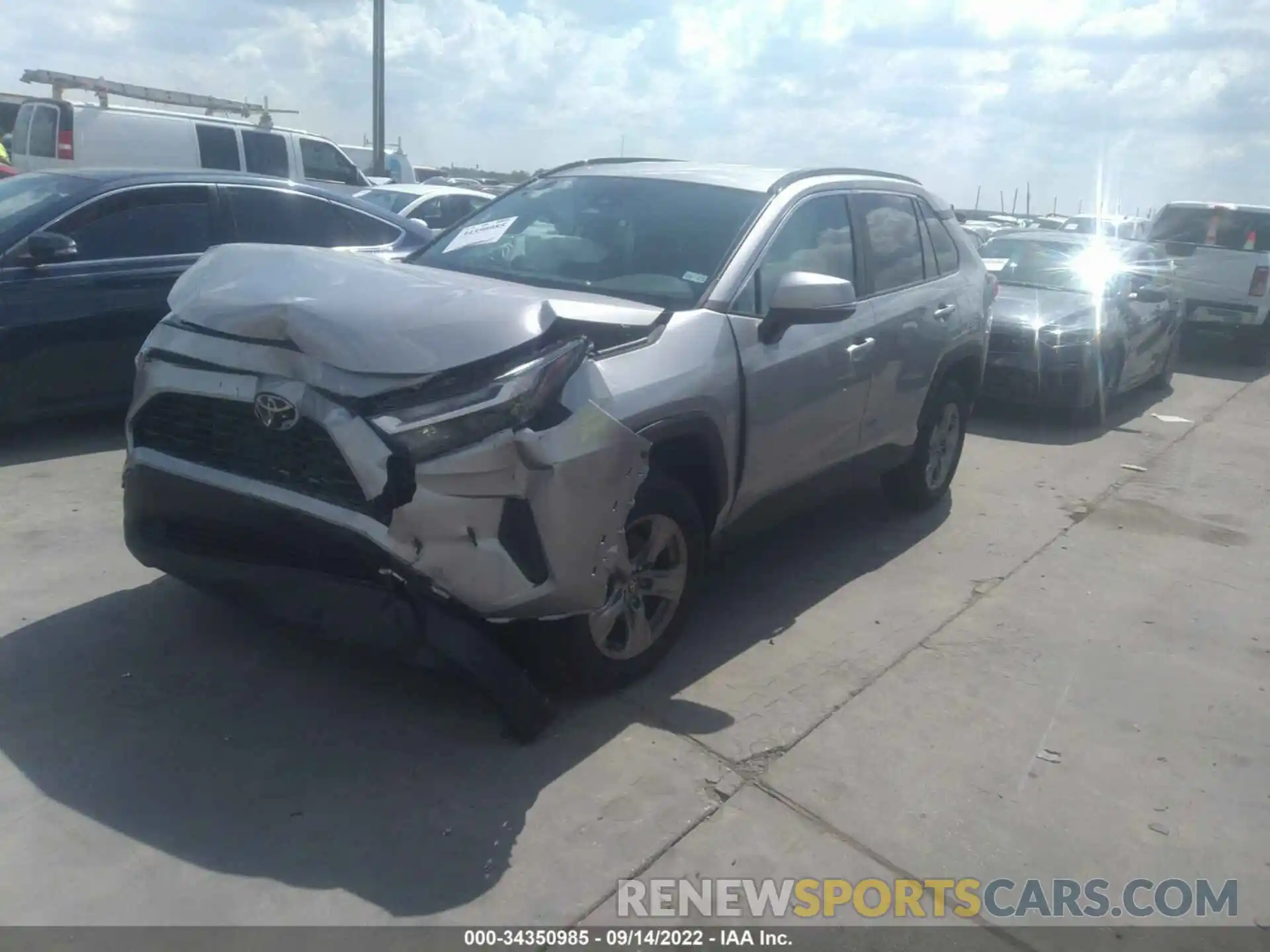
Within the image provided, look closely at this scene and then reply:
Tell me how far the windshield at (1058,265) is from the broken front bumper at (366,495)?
310 inches

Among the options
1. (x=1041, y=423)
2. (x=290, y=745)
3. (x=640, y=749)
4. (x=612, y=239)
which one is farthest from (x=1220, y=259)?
(x=290, y=745)

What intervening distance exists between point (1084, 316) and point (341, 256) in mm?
7472

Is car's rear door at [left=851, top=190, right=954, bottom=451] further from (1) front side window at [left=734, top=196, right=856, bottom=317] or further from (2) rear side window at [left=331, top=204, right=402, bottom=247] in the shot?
(2) rear side window at [left=331, top=204, right=402, bottom=247]

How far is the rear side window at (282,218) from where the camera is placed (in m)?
7.12

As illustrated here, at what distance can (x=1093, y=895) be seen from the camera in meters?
3.19

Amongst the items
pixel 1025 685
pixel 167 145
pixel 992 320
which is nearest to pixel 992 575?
pixel 1025 685

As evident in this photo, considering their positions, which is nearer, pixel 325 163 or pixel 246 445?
pixel 246 445

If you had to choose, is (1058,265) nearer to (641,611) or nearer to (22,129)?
(641,611)

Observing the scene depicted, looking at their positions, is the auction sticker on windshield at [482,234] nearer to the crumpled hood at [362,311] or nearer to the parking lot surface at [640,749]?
the crumpled hood at [362,311]

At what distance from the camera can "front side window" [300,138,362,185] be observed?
15.5 m

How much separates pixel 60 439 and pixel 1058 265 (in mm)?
8745

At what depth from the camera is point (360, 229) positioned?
307 inches

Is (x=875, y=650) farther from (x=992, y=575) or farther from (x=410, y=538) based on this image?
(x=410, y=538)

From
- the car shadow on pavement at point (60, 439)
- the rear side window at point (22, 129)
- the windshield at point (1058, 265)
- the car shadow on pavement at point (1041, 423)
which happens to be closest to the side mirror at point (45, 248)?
the car shadow on pavement at point (60, 439)
